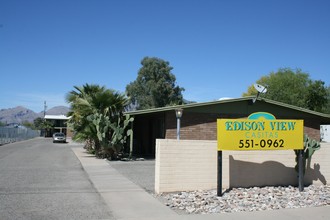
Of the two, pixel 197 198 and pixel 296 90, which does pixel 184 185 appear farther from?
pixel 296 90

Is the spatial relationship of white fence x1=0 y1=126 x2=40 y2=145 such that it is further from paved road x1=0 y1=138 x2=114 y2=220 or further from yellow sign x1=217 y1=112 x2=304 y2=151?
yellow sign x1=217 y1=112 x2=304 y2=151

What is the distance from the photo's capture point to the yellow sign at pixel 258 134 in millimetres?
9953

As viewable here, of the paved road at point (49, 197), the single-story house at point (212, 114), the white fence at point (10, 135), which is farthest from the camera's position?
the white fence at point (10, 135)

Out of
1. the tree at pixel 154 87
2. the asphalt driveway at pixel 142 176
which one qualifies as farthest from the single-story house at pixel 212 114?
the tree at pixel 154 87

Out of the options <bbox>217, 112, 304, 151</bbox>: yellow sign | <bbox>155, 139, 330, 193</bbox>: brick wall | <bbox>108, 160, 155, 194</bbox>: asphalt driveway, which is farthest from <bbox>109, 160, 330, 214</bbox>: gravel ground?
<bbox>217, 112, 304, 151</bbox>: yellow sign

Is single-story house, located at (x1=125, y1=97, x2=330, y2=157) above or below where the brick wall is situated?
above

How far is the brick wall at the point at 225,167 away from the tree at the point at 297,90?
31.5 metres

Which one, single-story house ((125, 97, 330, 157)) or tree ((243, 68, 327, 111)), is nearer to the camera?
single-story house ((125, 97, 330, 157))

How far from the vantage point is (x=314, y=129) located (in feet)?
71.7

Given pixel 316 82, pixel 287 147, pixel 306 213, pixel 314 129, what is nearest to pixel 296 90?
pixel 316 82

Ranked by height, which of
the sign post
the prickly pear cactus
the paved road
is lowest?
the paved road

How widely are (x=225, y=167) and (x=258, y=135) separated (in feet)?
4.24

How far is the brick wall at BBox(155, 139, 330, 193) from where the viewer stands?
32.4 ft

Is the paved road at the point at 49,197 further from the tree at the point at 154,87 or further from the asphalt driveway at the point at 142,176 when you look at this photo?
the tree at the point at 154,87
